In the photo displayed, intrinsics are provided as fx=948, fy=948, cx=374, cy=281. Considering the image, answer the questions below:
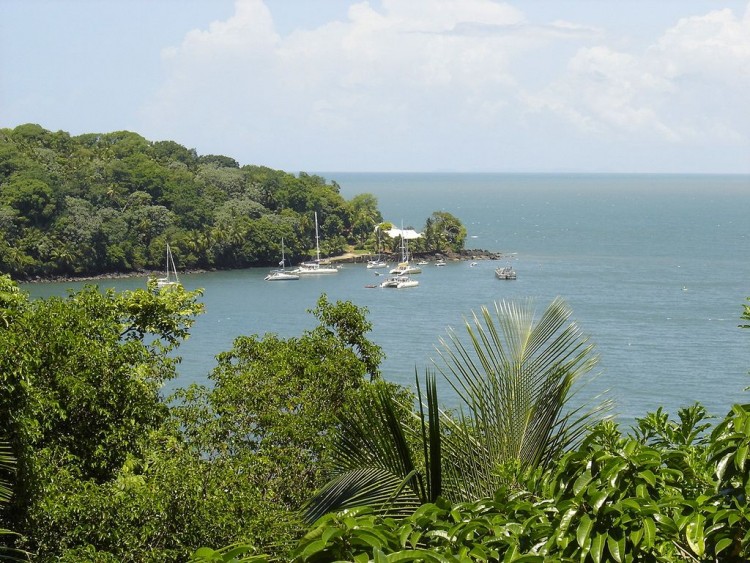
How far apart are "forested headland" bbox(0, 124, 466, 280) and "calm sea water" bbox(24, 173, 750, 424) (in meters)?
3.01

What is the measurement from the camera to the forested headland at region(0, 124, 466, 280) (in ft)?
200

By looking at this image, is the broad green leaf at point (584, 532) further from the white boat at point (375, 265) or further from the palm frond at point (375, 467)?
the white boat at point (375, 265)

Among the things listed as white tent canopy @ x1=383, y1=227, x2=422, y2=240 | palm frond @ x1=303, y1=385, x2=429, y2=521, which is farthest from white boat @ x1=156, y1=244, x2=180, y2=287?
palm frond @ x1=303, y1=385, x2=429, y2=521

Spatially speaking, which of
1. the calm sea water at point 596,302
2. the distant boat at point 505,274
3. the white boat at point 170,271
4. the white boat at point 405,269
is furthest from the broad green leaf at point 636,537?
the white boat at point 405,269

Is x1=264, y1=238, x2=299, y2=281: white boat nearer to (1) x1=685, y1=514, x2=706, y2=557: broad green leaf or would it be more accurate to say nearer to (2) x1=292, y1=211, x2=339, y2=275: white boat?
(2) x1=292, y1=211, x2=339, y2=275: white boat

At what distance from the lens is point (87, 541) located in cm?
677

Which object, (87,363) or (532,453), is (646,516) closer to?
(532,453)

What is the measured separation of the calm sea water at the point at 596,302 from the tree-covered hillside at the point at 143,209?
3.11 metres

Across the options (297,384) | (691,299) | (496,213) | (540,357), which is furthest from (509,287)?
(496,213)

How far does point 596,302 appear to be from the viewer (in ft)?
159

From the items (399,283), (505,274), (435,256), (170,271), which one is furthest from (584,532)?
(435,256)

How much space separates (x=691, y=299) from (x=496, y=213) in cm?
7874

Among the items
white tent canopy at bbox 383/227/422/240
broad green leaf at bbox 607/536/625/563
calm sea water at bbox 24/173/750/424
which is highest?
broad green leaf at bbox 607/536/625/563

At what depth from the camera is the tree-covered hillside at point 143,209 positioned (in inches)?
2403
